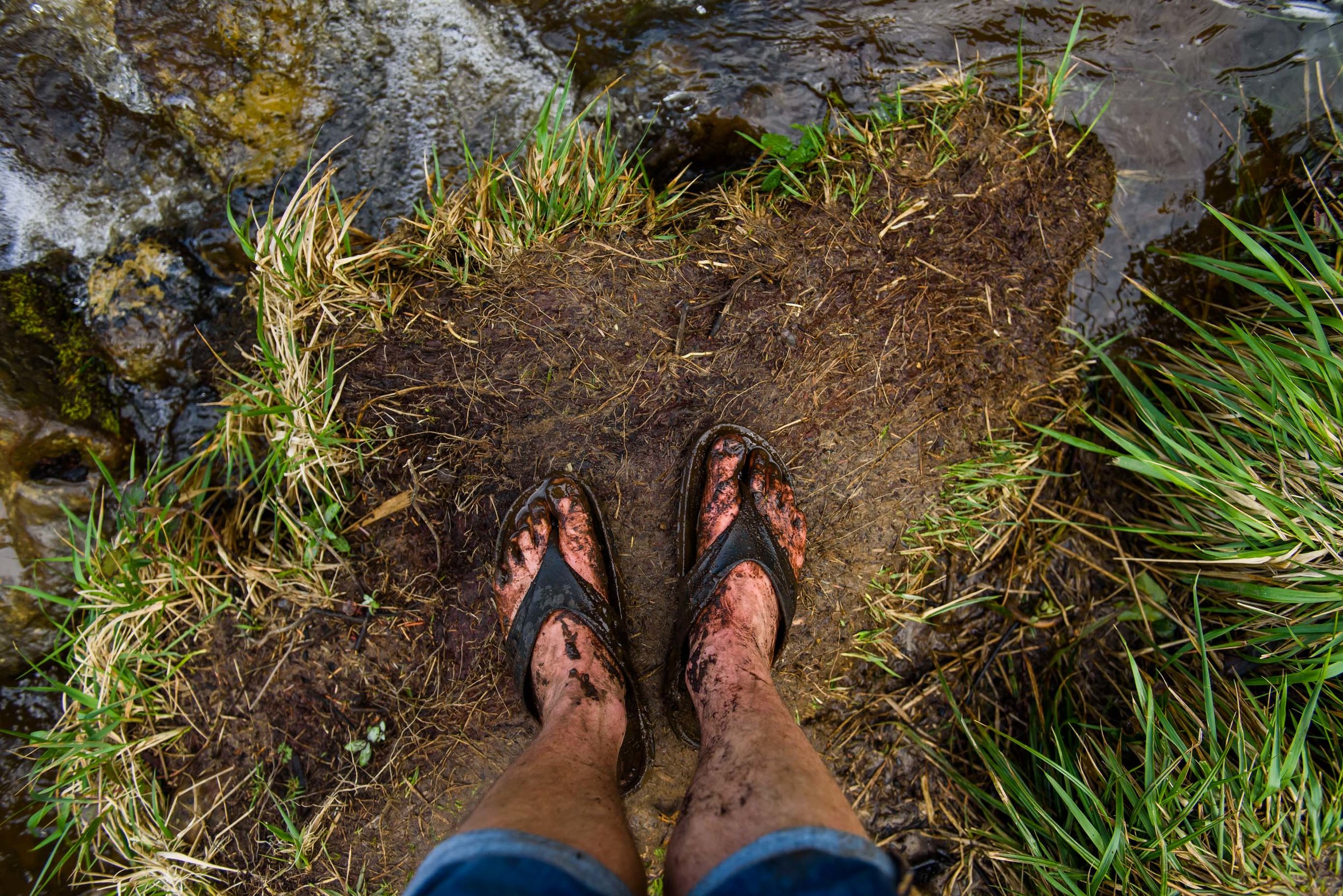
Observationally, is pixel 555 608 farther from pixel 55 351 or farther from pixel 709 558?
pixel 55 351

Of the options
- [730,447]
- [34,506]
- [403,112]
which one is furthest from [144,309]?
[730,447]

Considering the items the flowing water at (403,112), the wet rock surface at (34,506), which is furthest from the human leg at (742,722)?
the wet rock surface at (34,506)

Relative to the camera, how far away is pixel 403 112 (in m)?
2.54

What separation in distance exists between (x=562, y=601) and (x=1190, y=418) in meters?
2.22

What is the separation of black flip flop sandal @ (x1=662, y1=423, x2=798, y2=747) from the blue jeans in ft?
2.71

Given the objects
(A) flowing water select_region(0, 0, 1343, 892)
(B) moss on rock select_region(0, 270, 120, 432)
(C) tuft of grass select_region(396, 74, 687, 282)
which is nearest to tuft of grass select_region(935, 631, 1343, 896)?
(A) flowing water select_region(0, 0, 1343, 892)

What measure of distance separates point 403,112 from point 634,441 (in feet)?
5.21

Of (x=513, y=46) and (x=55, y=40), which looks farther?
(x=513, y=46)

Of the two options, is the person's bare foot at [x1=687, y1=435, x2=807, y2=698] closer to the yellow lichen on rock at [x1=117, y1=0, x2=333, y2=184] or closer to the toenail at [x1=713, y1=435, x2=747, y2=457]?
the toenail at [x1=713, y1=435, x2=747, y2=457]

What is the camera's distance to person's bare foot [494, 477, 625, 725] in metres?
2.04

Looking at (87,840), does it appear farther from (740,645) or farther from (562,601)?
(740,645)

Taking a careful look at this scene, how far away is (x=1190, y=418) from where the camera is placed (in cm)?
225

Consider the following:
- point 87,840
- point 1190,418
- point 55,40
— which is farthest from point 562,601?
point 55,40

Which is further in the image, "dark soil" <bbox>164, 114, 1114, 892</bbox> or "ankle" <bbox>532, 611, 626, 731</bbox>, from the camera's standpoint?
"dark soil" <bbox>164, 114, 1114, 892</bbox>
